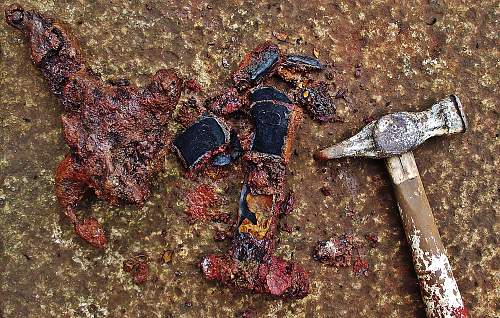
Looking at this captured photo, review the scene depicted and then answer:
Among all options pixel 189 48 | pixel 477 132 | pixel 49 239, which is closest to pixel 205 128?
pixel 189 48

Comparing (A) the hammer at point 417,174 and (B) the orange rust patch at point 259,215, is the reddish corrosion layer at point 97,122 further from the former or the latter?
(A) the hammer at point 417,174

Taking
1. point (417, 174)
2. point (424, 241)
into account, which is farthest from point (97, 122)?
point (424, 241)

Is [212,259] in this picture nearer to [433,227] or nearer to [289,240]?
[289,240]

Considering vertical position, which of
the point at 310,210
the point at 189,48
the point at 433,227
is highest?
the point at 189,48

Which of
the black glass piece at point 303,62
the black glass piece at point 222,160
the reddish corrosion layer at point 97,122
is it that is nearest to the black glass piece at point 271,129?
the black glass piece at point 222,160

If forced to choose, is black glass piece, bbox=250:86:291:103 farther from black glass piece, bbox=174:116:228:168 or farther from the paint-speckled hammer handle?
the paint-speckled hammer handle

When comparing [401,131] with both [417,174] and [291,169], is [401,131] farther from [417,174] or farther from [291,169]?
[291,169]
